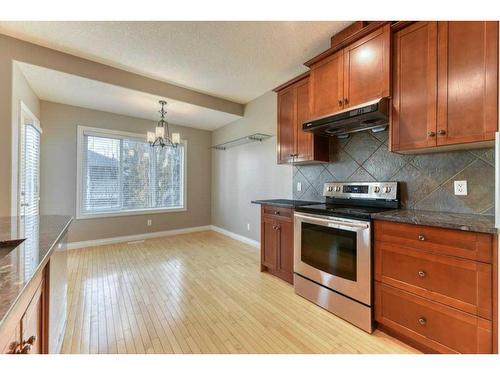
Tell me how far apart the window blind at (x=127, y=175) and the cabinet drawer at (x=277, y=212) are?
2886mm

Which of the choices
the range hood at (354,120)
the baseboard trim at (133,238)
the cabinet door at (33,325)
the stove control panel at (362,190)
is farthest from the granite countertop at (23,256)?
the baseboard trim at (133,238)

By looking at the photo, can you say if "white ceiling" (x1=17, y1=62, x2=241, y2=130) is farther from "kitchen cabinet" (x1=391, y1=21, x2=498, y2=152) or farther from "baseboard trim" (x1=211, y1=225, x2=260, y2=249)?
"kitchen cabinet" (x1=391, y1=21, x2=498, y2=152)

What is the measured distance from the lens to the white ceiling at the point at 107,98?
2897mm

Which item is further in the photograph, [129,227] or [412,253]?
[129,227]

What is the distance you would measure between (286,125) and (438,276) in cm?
220

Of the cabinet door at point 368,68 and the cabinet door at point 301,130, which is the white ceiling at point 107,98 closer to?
the cabinet door at point 301,130

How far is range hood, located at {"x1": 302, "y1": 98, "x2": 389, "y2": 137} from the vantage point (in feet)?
6.09

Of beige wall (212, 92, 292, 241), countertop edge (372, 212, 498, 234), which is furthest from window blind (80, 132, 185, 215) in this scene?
countertop edge (372, 212, 498, 234)

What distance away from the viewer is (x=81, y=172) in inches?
158

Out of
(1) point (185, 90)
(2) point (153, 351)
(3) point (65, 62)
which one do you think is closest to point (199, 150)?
(1) point (185, 90)

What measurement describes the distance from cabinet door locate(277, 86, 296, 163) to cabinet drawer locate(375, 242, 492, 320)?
159 centimetres

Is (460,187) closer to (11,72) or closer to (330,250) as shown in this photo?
(330,250)
